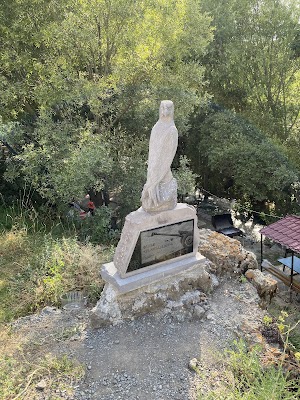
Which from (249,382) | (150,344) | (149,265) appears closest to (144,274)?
(149,265)

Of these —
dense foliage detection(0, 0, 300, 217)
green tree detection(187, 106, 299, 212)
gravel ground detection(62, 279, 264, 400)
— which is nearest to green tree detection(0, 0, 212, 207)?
dense foliage detection(0, 0, 300, 217)

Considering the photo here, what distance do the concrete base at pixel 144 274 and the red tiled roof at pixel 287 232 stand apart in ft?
11.2

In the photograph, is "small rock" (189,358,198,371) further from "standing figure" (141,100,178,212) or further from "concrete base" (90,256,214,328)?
"standing figure" (141,100,178,212)

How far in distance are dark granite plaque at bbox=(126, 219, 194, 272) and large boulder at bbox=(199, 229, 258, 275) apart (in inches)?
39.3

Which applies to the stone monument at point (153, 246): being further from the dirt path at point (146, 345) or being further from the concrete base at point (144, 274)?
the dirt path at point (146, 345)

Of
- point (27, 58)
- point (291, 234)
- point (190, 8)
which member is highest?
point (190, 8)

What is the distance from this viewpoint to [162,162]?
5.68 meters

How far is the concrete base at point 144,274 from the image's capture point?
18.5 feet

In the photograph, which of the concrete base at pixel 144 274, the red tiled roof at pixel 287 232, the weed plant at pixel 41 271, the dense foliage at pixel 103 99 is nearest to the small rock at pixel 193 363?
the concrete base at pixel 144 274

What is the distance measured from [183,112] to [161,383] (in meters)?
8.02

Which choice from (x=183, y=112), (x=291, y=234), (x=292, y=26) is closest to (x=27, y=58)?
(x=183, y=112)

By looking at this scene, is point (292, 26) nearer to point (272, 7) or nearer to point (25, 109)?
point (272, 7)

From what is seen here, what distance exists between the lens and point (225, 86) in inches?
635

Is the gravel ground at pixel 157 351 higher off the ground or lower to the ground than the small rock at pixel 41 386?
lower
